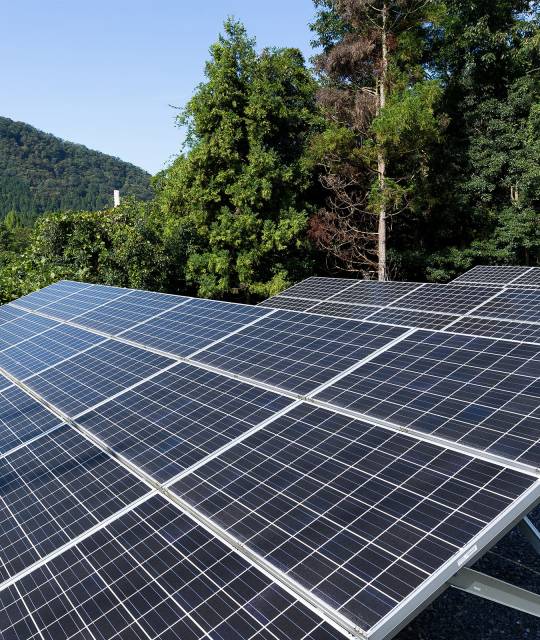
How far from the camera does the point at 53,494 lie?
5559 millimetres

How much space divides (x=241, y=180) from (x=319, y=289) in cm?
1020

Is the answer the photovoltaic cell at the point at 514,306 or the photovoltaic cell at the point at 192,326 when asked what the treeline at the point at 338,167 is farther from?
the photovoltaic cell at the point at 192,326

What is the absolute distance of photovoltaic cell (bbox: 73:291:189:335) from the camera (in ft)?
37.8

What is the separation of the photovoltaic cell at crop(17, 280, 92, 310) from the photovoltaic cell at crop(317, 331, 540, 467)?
39.9 feet

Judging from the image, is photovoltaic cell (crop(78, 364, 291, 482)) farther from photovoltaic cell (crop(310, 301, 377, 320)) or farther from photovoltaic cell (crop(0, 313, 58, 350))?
photovoltaic cell (crop(310, 301, 377, 320))

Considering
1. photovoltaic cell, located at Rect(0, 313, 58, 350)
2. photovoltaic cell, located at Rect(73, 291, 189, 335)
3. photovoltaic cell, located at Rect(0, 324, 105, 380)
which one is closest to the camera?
photovoltaic cell, located at Rect(0, 324, 105, 380)

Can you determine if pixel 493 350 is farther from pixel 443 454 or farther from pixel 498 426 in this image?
pixel 443 454

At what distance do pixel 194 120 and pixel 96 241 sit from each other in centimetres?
835

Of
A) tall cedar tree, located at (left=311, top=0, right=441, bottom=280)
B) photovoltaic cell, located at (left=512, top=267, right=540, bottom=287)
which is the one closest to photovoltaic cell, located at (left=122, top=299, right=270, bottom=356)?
photovoltaic cell, located at (left=512, top=267, right=540, bottom=287)

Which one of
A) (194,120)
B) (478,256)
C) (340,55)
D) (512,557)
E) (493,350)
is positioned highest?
(340,55)

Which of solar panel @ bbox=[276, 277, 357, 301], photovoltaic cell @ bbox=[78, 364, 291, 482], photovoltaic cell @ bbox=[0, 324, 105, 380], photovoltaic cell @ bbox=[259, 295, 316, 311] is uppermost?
photovoltaic cell @ bbox=[78, 364, 291, 482]

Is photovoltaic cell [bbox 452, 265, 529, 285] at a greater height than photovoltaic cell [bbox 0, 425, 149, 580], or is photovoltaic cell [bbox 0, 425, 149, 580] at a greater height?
photovoltaic cell [bbox 0, 425, 149, 580]

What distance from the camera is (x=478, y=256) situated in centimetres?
3161

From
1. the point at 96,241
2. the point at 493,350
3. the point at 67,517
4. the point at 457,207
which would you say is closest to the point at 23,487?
the point at 67,517
